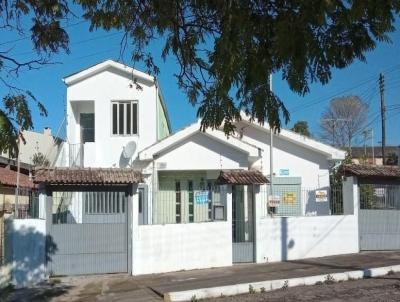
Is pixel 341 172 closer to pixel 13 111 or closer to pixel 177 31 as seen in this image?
pixel 177 31

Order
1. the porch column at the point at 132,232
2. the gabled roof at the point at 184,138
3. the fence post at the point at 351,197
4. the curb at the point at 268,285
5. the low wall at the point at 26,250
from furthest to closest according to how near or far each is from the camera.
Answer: the gabled roof at the point at 184,138 → the fence post at the point at 351,197 → the porch column at the point at 132,232 → the low wall at the point at 26,250 → the curb at the point at 268,285

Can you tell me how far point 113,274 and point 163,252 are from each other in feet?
4.61

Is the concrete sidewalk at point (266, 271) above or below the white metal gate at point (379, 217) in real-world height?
below

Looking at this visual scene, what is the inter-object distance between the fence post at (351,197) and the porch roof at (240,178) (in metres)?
3.17

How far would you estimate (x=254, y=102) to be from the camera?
4812 mm

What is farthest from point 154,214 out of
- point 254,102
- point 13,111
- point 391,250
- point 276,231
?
point 254,102

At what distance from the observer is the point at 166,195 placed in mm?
16359

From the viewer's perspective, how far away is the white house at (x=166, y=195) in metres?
14.7

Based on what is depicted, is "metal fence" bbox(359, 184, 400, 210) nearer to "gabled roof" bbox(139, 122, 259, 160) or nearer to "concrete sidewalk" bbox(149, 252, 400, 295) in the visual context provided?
"concrete sidewalk" bbox(149, 252, 400, 295)

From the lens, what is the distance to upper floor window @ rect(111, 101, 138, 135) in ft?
69.5

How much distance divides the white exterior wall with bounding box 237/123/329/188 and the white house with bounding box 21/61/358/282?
0.12 feet

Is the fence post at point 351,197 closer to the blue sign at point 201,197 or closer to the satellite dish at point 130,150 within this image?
the blue sign at point 201,197

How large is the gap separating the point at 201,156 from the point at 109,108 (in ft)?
13.7

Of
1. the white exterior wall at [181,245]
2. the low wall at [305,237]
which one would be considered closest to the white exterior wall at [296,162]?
the low wall at [305,237]
